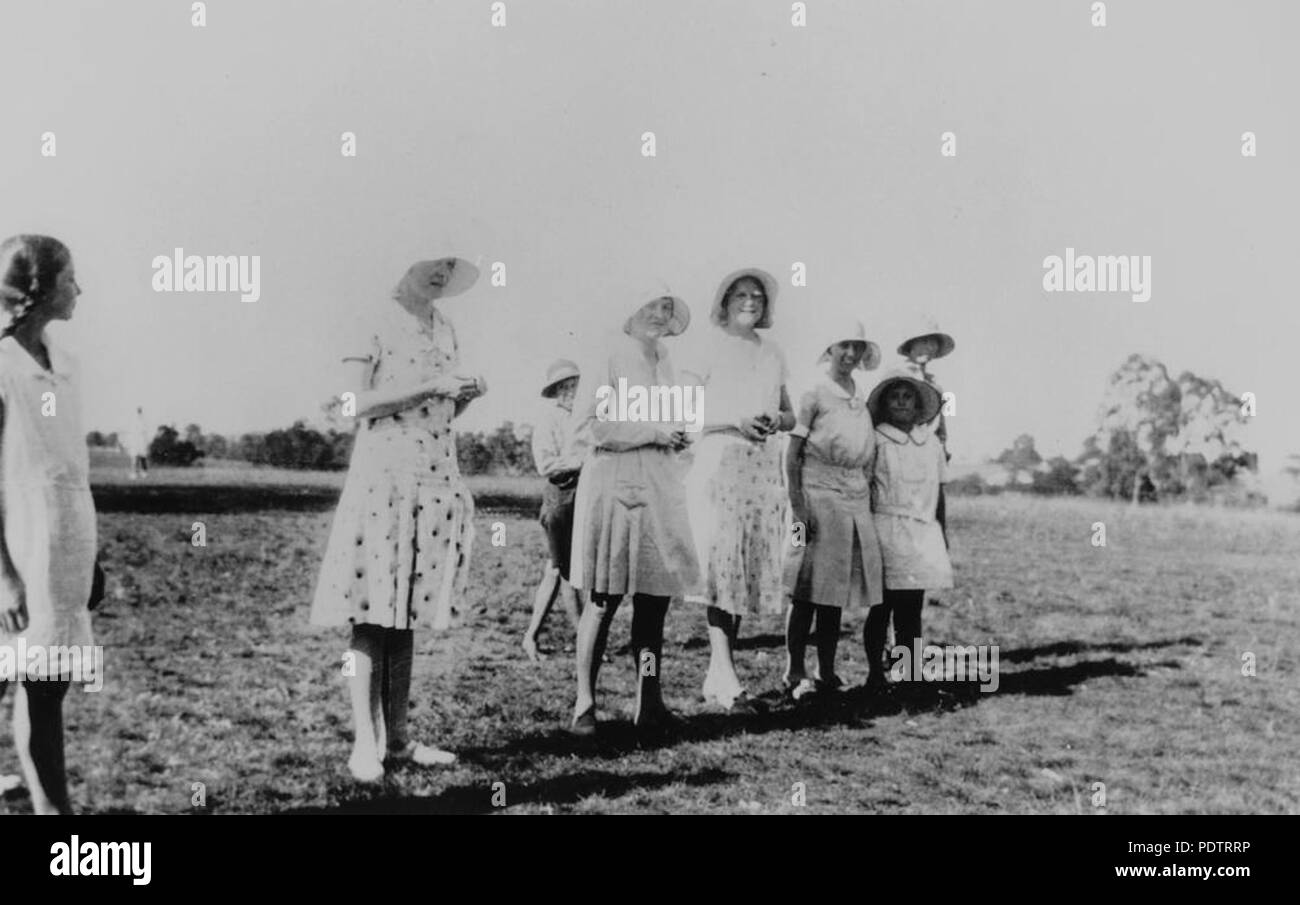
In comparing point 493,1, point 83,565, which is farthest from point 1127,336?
point 83,565

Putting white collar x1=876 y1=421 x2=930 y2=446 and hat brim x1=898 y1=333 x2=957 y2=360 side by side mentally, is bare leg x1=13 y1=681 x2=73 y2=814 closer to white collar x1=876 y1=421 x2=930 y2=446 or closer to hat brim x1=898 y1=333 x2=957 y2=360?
white collar x1=876 y1=421 x2=930 y2=446

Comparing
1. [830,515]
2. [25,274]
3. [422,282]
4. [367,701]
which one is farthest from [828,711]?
[25,274]

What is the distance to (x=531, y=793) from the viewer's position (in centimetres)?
479

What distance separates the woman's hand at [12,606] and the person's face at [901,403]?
3.33m

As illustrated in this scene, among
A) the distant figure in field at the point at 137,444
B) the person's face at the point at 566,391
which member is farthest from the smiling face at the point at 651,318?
the distant figure in field at the point at 137,444

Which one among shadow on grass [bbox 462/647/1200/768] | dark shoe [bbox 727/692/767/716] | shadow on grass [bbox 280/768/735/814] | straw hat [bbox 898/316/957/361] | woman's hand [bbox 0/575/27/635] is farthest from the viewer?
straw hat [bbox 898/316/957/361]

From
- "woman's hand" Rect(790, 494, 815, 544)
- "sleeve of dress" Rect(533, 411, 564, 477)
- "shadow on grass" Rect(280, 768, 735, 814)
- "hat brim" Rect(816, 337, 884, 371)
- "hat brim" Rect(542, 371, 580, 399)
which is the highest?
"hat brim" Rect(816, 337, 884, 371)

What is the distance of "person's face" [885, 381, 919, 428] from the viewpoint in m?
5.38

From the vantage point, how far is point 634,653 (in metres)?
5.00

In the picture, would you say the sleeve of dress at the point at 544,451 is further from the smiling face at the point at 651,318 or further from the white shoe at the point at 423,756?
the white shoe at the point at 423,756

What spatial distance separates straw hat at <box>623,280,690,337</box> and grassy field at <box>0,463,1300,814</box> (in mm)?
834

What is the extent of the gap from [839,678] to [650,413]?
1.37 meters

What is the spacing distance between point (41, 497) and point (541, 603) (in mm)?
1869

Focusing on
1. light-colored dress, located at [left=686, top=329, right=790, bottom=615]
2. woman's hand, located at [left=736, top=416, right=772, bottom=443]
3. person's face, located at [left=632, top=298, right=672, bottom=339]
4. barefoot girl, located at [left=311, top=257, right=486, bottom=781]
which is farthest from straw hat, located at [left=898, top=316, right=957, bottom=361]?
barefoot girl, located at [left=311, top=257, right=486, bottom=781]
